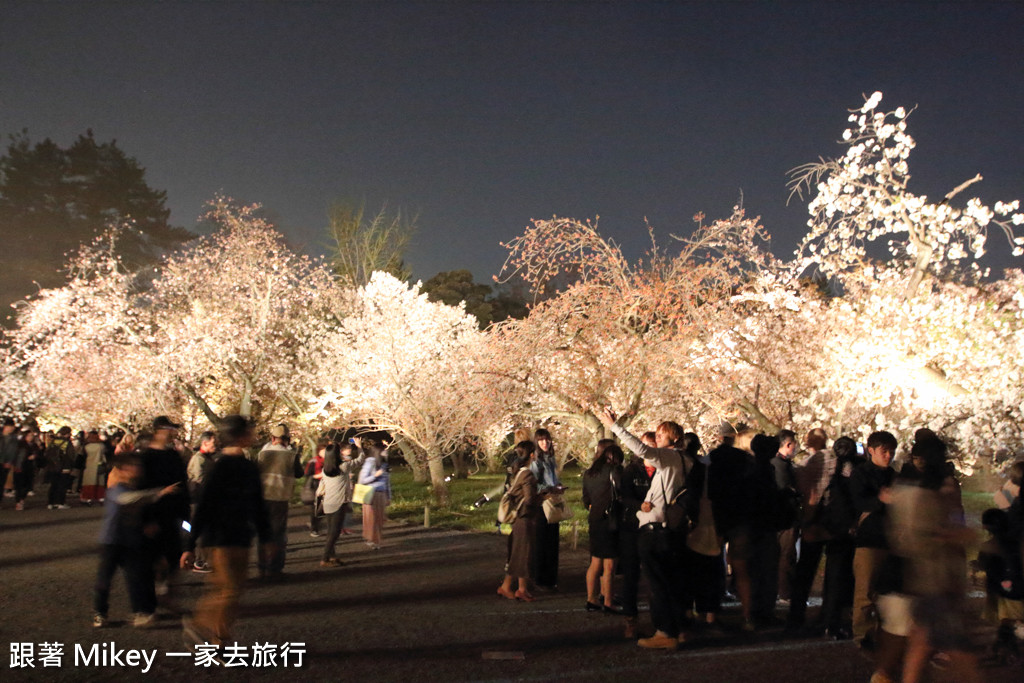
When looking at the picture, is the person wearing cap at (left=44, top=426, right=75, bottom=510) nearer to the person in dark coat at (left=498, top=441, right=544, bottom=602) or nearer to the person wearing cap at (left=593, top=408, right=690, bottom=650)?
the person in dark coat at (left=498, top=441, right=544, bottom=602)

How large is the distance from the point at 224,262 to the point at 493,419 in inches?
770

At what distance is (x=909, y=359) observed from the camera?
14062mm

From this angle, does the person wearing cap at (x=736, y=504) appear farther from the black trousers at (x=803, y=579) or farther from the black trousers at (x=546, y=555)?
the black trousers at (x=546, y=555)

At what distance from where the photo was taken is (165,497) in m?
6.72

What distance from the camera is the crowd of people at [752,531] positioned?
598cm

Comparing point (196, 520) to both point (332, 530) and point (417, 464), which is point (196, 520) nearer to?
point (332, 530)

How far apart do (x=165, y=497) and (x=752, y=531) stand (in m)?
5.28

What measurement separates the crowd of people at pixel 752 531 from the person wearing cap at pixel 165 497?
3274 mm

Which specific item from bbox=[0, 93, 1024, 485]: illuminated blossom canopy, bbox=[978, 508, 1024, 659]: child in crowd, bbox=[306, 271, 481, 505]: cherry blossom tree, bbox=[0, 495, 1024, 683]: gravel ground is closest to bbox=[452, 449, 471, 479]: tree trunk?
bbox=[306, 271, 481, 505]: cherry blossom tree

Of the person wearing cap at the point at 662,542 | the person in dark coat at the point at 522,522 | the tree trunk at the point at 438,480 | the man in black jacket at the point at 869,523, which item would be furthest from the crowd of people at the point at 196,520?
the tree trunk at the point at 438,480

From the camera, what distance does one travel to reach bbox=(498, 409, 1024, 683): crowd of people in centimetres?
598

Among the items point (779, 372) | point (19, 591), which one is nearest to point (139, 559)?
point (19, 591)

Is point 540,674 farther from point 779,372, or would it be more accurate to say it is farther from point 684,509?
point 779,372

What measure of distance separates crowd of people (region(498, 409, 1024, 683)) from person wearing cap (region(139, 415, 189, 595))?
3.27m
